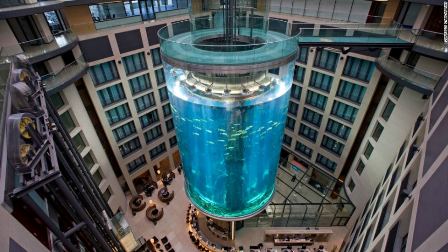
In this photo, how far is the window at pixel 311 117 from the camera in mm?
26531

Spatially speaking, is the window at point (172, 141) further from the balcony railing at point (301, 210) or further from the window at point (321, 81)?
the window at point (321, 81)

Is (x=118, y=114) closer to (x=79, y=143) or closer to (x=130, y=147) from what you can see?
(x=130, y=147)

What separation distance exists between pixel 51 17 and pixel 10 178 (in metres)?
18.4

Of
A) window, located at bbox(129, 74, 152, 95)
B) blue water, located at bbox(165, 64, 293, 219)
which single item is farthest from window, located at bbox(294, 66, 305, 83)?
window, located at bbox(129, 74, 152, 95)

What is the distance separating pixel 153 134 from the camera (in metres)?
28.6

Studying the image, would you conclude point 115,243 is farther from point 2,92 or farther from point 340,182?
point 340,182

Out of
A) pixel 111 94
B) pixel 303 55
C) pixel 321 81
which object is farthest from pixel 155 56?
pixel 321 81

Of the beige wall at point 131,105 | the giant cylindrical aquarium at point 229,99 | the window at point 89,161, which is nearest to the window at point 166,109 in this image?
the beige wall at point 131,105

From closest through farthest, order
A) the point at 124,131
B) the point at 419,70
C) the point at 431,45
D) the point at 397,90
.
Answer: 1. the point at 431,45
2. the point at 419,70
3. the point at 397,90
4. the point at 124,131

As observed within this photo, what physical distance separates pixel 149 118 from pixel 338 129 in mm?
21194

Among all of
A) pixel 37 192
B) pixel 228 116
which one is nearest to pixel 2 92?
pixel 37 192

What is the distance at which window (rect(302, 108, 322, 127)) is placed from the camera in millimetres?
26531

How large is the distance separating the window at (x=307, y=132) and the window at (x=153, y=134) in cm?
1744

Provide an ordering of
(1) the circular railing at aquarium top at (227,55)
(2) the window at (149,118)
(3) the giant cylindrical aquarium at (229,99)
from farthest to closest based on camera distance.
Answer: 1. (2) the window at (149,118)
2. (3) the giant cylindrical aquarium at (229,99)
3. (1) the circular railing at aquarium top at (227,55)
